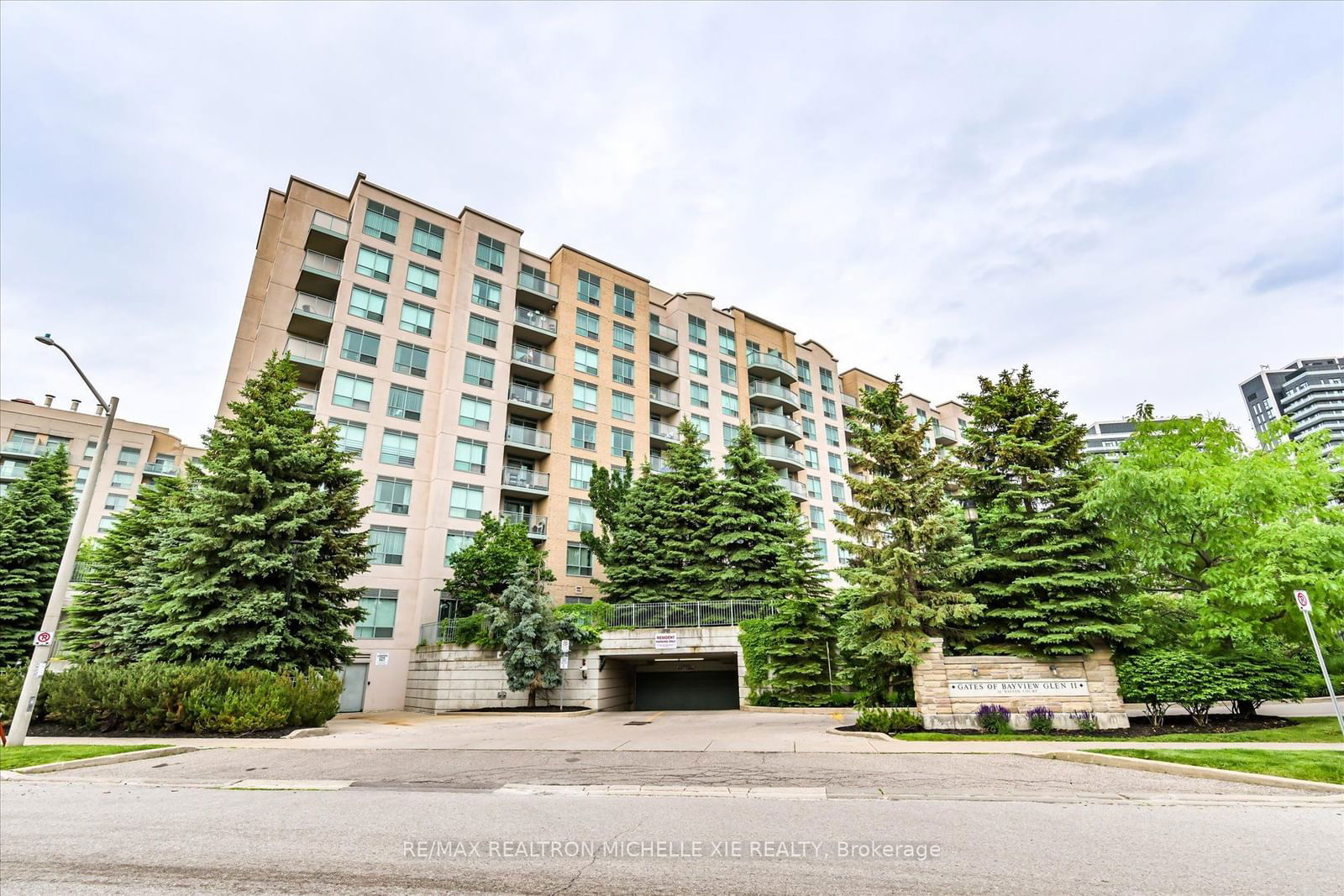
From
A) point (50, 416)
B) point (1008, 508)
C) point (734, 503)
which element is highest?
point (50, 416)

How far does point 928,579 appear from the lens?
16.5 m

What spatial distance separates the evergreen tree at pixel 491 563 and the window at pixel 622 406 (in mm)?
12914

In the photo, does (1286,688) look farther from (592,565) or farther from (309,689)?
(592,565)

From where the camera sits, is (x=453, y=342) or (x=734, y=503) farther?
(x=453, y=342)

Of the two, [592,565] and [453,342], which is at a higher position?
[453,342]

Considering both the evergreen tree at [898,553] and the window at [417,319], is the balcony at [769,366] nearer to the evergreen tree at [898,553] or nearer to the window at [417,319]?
the window at [417,319]

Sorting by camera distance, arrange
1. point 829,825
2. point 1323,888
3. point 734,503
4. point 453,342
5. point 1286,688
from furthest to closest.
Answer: point 453,342, point 734,503, point 1286,688, point 829,825, point 1323,888

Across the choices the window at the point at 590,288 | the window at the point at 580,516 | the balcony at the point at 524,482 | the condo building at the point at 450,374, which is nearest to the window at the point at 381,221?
the condo building at the point at 450,374

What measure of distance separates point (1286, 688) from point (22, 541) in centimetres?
4242

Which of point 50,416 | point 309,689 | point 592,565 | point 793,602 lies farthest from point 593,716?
point 50,416

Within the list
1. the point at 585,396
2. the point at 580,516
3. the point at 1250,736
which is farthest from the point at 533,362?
the point at 1250,736

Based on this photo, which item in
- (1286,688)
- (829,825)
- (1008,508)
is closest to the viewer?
(829,825)

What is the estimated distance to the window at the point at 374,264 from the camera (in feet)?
113

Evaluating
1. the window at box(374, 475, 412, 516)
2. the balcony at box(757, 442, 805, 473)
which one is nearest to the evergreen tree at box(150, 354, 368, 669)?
the window at box(374, 475, 412, 516)
